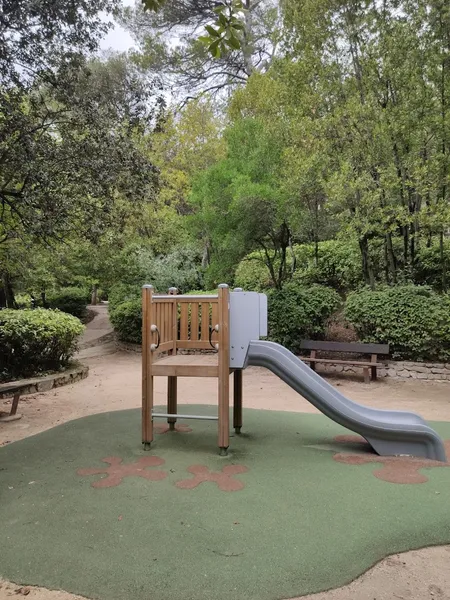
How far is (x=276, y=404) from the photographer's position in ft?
20.8

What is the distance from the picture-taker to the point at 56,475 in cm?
357

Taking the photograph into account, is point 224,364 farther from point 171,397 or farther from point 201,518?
point 201,518

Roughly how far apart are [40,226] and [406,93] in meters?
7.23

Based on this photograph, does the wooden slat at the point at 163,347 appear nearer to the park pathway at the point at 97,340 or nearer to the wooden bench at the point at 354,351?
the wooden bench at the point at 354,351

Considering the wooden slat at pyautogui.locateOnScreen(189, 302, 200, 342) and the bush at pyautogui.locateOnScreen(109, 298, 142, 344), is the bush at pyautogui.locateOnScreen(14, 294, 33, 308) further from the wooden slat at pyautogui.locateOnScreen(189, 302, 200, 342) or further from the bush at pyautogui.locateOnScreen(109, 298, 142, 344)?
the wooden slat at pyautogui.locateOnScreen(189, 302, 200, 342)

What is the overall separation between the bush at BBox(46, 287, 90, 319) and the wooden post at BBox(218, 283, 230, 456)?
1556cm

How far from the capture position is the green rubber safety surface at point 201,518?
220 cm

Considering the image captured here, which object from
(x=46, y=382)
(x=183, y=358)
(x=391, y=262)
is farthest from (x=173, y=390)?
(x=391, y=262)

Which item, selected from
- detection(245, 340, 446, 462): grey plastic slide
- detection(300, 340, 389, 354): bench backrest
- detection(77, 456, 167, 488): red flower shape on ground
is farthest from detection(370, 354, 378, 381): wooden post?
detection(77, 456, 167, 488): red flower shape on ground

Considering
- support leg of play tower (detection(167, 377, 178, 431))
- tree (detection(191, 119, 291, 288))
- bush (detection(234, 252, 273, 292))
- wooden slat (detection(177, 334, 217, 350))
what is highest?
tree (detection(191, 119, 291, 288))

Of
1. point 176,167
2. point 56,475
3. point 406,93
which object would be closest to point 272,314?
point 406,93

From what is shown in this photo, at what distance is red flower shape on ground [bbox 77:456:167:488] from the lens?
3436mm

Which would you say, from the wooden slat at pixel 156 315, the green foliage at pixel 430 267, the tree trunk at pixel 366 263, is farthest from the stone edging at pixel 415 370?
the wooden slat at pixel 156 315

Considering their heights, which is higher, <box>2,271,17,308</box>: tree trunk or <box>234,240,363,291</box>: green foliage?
<box>234,240,363,291</box>: green foliage
